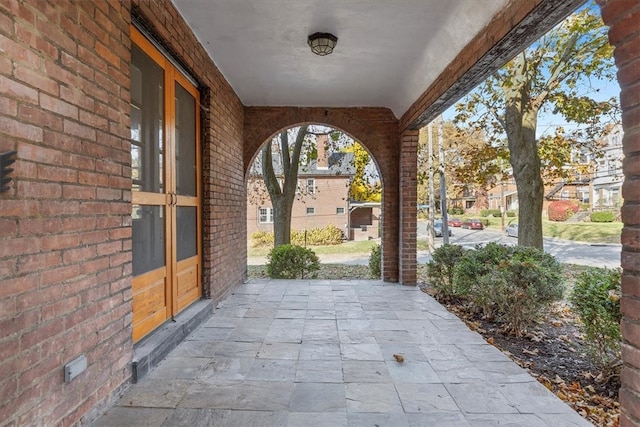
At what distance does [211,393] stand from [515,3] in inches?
133

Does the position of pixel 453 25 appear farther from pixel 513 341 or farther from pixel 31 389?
pixel 31 389

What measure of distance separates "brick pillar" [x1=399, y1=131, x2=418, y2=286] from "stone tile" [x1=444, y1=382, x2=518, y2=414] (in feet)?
10.9

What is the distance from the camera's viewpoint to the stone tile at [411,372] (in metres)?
2.45

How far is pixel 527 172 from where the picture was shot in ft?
19.5

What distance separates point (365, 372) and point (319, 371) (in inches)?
13.4

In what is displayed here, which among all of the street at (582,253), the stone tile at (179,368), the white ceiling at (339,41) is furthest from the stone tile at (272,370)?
the street at (582,253)

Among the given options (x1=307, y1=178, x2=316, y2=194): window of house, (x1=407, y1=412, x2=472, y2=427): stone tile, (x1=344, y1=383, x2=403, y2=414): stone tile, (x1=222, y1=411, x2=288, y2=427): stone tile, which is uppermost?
(x1=307, y1=178, x2=316, y2=194): window of house

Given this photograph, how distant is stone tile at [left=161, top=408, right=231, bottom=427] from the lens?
6.30ft

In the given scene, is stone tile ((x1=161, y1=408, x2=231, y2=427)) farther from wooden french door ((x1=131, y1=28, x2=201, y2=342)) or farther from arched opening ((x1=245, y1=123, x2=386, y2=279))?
arched opening ((x1=245, y1=123, x2=386, y2=279))

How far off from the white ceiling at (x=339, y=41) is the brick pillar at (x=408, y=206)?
2.38 ft

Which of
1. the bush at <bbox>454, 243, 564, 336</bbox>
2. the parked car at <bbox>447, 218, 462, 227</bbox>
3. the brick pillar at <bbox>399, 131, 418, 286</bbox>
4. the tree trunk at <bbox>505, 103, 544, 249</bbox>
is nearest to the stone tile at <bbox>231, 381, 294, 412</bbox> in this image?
the bush at <bbox>454, 243, 564, 336</bbox>

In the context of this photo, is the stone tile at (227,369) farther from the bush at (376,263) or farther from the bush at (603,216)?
the bush at (603,216)

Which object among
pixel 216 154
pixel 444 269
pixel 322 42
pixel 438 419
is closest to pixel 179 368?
pixel 438 419

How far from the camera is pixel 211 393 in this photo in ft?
7.36
